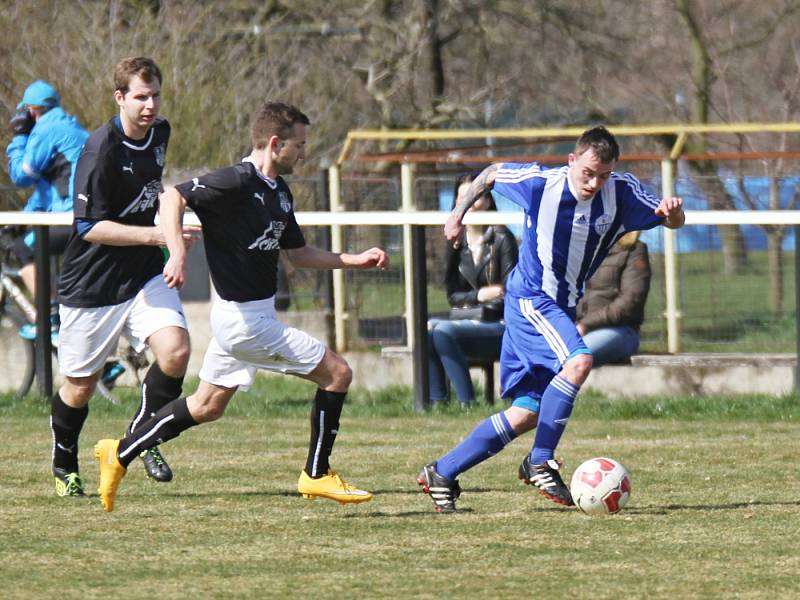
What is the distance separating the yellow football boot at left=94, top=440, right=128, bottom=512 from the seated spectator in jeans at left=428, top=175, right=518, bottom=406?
438 cm

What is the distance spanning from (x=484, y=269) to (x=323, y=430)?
4350 mm

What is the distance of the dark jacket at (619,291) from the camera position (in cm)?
1175

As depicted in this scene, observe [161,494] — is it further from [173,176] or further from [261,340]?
[173,176]

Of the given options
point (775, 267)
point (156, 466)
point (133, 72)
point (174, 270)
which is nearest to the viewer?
point (174, 270)

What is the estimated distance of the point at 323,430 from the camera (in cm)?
766

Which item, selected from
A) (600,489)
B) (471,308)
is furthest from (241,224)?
(471,308)

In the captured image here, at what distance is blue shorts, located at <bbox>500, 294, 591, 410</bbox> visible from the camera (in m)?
7.61

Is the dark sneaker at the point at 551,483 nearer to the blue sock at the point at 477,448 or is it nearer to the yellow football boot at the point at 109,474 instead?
the blue sock at the point at 477,448

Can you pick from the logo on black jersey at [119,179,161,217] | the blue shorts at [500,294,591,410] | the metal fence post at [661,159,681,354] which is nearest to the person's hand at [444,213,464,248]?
the blue shorts at [500,294,591,410]

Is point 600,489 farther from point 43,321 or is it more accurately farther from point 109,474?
point 43,321

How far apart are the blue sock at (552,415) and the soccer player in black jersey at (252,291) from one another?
0.78 m

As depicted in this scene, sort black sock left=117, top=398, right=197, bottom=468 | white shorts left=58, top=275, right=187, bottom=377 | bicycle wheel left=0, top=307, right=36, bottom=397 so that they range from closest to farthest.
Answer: black sock left=117, top=398, right=197, bottom=468, white shorts left=58, top=275, right=187, bottom=377, bicycle wheel left=0, top=307, right=36, bottom=397

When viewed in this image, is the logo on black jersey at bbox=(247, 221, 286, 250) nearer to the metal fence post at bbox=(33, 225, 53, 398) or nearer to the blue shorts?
the blue shorts

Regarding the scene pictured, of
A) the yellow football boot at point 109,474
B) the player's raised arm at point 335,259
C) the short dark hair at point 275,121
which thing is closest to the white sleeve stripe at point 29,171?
the player's raised arm at point 335,259
